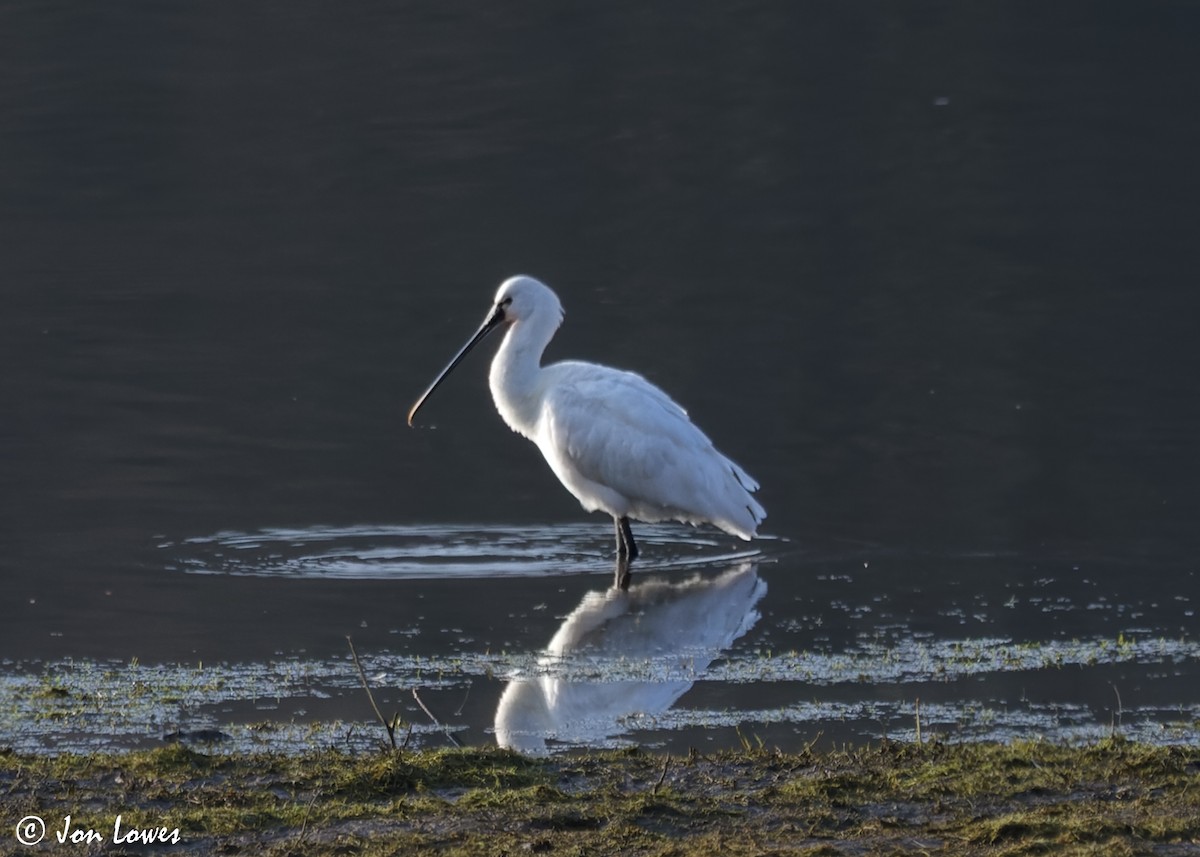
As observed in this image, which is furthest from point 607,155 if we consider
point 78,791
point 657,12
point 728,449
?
point 78,791

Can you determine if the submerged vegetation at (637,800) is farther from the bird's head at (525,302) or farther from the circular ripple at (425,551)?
the bird's head at (525,302)

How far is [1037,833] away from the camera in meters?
5.02

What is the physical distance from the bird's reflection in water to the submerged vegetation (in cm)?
95

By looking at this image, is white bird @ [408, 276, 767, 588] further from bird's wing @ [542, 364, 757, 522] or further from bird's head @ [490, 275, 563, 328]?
bird's head @ [490, 275, 563, 328]

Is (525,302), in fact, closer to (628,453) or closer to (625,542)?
(628,453)

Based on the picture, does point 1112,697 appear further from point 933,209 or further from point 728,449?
point 933,209

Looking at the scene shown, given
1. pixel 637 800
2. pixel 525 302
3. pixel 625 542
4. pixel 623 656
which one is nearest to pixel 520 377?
pixel 525 302

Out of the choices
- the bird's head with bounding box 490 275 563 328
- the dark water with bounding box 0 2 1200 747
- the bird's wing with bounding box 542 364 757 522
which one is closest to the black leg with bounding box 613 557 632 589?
the dark water with bounding box 0 2 1200 747

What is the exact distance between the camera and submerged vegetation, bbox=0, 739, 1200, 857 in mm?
Result: 5039

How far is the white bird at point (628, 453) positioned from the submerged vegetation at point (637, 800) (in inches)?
169

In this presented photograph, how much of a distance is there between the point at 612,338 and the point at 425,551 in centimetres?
625

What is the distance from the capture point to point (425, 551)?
1019cm

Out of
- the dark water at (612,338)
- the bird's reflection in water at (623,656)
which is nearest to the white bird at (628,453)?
the dark water at (612,338)

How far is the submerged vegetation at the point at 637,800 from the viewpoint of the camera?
16.5 feet
